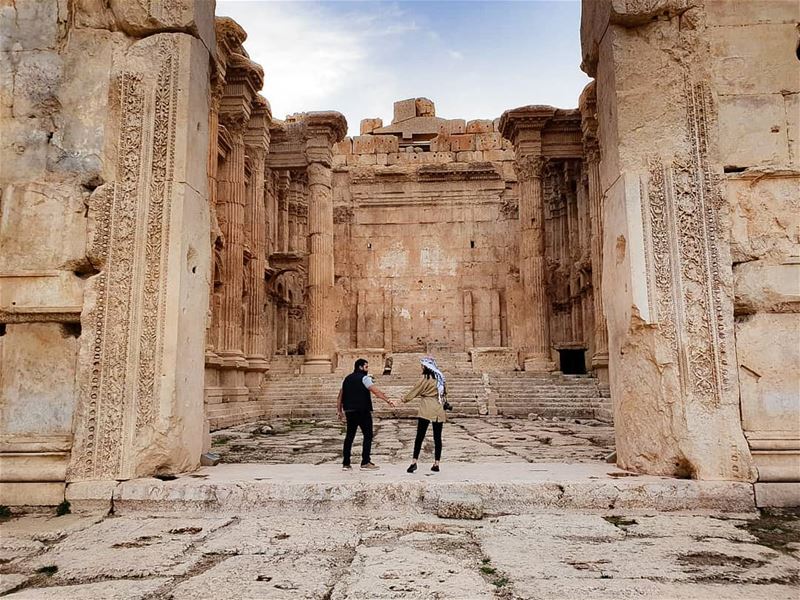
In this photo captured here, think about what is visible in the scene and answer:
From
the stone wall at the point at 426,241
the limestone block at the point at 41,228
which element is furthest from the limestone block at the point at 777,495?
the stone wall at the point at 426,241

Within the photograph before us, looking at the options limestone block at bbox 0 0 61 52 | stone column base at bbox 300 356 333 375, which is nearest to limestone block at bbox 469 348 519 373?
stone column base at bbox 300 356 333 375

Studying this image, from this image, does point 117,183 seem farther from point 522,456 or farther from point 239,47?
point 239,47

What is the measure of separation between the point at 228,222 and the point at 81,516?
469 inches

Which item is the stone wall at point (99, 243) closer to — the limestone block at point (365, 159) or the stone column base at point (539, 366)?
the stone column base at point (539, 366)

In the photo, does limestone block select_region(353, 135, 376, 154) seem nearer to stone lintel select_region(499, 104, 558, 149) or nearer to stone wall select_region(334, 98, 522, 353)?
stone wall select_region(334, 98, 522, 353)

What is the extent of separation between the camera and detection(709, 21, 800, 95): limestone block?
4941 millimetres

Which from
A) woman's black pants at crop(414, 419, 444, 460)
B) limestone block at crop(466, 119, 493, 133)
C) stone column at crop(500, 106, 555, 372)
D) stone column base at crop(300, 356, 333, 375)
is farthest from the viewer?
limestone block at crop(466, 119, 493, 133)

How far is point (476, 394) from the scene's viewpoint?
1466 cm

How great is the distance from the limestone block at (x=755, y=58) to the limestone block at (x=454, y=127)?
74.2 feet

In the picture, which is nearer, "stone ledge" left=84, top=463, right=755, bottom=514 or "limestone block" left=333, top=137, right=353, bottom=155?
"stone ledge" left=84, top=463, right=755, bottom=514

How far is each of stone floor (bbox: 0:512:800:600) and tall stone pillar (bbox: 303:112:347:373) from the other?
45.8ft

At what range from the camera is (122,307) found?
15.7ft

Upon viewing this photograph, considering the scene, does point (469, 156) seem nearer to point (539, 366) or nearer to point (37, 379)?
point (539, 366)

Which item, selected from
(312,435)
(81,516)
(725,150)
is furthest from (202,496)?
(312,435)
